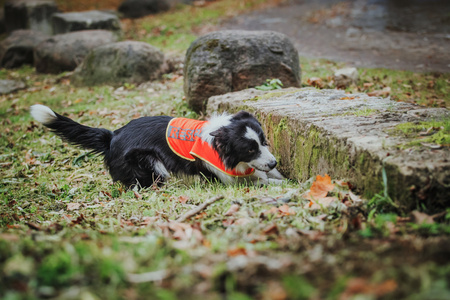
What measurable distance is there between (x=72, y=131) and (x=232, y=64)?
118 inches

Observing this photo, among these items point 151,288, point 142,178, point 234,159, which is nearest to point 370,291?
point 151,288

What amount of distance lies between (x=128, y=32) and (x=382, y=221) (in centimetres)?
1478

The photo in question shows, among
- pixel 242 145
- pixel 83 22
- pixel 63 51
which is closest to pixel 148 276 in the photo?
pixel 242 145

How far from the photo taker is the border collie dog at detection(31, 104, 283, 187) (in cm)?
401

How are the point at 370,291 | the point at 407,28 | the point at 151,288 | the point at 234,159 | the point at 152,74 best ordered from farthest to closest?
the point at 407,28, the point at 152,74, the point at 234,159, the point at 151,288, the point at 370,291

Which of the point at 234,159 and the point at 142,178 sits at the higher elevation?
the point at 234,159

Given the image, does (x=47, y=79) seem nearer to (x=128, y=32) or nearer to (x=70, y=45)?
(x=70, y=45)

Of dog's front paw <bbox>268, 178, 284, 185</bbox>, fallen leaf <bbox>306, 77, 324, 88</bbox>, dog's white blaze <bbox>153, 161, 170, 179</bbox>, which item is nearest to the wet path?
fallen leaf <bbox>306, 77, 324, 88</bbox>

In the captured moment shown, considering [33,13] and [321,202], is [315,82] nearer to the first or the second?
[321,202]

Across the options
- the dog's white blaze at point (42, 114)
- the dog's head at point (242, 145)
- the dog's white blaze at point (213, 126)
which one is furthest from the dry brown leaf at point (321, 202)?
the dog's white blaze at point (42, 114)

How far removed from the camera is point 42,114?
4098 mm

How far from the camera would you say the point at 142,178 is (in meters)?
4.41

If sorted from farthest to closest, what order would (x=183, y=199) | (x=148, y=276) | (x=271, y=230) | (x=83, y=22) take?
(x=83, y=22)
(x=183, y=199)
(x=271, y=230)
(x=148, y=276)

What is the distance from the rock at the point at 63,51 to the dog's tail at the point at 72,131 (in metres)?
7.00
